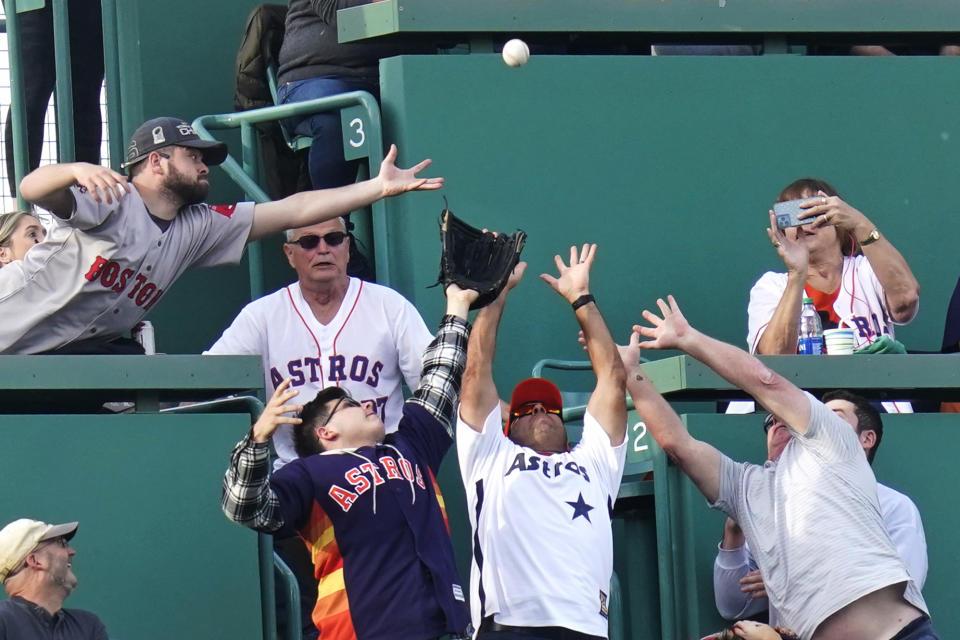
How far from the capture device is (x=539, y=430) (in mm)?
6188

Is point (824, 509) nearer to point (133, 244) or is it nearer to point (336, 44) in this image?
point (133, 244)

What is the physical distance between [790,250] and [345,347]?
1735 mm

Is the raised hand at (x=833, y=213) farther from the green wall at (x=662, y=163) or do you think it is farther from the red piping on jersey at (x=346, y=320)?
the red piping on jersey at (x=346, y=320)

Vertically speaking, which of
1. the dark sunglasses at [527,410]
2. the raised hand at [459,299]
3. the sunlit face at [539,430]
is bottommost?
Result: the sunlit face at [539,430]

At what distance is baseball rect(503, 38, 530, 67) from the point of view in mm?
7633

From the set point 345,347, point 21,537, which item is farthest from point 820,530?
point 21,537

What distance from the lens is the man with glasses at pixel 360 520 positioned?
16.9 feet

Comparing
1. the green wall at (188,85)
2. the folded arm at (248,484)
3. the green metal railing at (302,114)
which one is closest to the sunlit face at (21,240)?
the green metal railing at (302,114)

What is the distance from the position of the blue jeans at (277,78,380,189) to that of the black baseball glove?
1.68m

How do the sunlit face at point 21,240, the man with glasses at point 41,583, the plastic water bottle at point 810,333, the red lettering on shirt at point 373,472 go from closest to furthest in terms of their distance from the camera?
the man with glasses at point 41,583
the red lettering on shirt at point 373,472
the plastic water bottle at point 810,333
the sunlit face at point 21,240

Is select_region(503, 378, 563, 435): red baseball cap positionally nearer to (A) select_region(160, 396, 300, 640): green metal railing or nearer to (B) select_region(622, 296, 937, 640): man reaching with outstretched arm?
(B) select_region(622, 296, 937, 640): man reaching with outstretched arm

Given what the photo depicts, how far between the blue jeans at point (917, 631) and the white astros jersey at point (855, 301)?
1591 millimetres

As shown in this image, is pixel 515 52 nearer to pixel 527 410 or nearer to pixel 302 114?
pixel 302 114

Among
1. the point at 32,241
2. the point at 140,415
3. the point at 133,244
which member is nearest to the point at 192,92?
the point at 32,241
